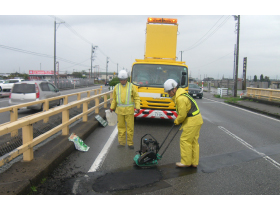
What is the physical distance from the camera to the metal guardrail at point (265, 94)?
60.5ft

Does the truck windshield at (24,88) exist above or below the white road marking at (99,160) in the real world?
above

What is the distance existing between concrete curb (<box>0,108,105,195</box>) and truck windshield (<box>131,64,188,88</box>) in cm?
437

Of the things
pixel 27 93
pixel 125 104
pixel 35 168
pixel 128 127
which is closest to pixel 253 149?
pixel 128 127

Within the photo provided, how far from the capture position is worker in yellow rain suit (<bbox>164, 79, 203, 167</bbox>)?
5051 mm

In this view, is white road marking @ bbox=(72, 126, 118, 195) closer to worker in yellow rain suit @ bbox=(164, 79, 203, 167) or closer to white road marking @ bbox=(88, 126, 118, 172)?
white road marking @ bbox=(88, 126, 118, 172)

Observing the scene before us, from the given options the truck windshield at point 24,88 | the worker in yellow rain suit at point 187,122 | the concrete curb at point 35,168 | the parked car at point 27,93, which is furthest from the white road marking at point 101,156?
the truck windshield at point 24,88

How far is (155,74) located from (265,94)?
13.4 metres

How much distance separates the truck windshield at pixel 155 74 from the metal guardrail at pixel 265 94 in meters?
11.3

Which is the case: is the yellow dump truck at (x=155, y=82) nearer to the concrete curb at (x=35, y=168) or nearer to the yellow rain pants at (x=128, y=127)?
the yellow rain pants at (x=128, y=127)

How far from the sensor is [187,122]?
16.9 feet

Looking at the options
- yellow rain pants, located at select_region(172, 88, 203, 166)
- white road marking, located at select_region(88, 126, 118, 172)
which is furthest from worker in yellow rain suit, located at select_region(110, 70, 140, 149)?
yellow rain pants, located at select_region(172, 88, 203, 166)

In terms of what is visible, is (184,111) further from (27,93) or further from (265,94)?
(265,94)
